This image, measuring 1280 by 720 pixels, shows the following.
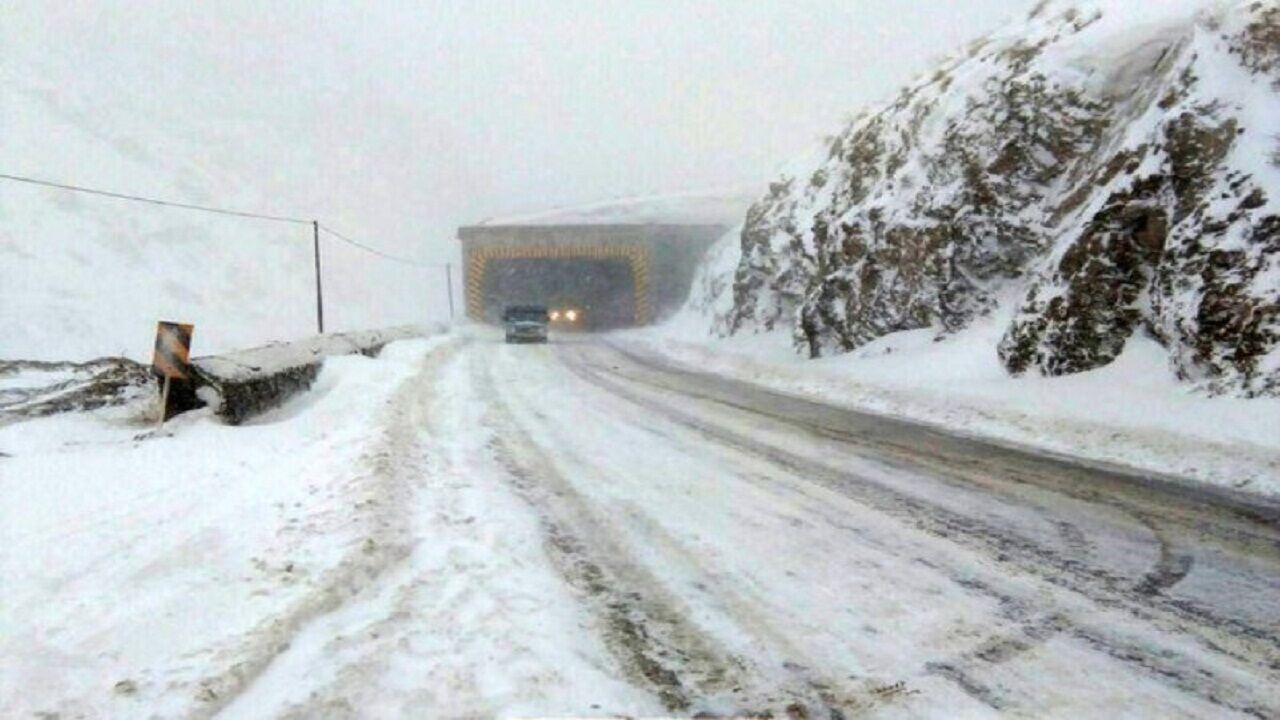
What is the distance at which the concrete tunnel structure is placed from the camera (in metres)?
45.5

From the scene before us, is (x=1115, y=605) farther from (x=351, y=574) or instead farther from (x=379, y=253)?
(x=379, y=253)

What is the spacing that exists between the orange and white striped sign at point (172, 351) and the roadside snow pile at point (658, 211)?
124 feet

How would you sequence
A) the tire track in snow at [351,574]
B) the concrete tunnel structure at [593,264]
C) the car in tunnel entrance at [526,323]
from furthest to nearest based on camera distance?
the concrete tunnel structure at [593,264] < the car in tunnel entrance at [526,323] < the tire track in snow at [351,574]

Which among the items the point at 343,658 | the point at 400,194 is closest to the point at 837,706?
the point at 343,658

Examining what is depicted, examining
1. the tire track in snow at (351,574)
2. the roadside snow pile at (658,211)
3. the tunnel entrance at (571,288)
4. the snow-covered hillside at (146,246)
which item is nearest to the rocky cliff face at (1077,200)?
the tire track in snow at (351,574)

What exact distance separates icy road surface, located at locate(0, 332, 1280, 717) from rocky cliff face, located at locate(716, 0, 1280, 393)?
443cm

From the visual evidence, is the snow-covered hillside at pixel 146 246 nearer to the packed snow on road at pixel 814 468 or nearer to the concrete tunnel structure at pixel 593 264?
the packed snow on road at pixel 814 468

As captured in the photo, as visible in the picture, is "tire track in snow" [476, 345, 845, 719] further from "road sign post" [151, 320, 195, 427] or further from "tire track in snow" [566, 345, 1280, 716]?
"road sign post" [151, 320, 195, 427]

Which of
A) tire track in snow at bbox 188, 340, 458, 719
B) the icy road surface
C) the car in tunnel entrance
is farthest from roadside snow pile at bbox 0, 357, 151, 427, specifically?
the car in tunnel entrance

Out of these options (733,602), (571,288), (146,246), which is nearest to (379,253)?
(571,288)

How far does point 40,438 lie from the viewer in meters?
7.66

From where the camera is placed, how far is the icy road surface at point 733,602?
273 centimetres

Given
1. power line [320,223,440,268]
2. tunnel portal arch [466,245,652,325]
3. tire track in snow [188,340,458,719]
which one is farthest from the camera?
power line [320,223,440,268]

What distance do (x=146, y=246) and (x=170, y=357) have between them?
96.8 ft
